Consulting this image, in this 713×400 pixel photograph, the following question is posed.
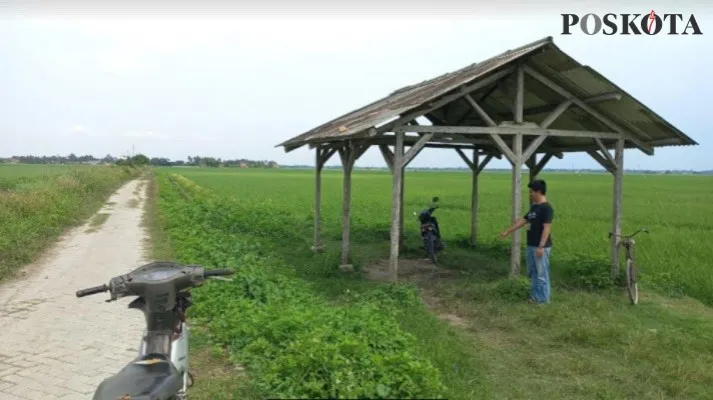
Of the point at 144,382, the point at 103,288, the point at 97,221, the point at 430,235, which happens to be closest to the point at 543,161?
the point at 430,235

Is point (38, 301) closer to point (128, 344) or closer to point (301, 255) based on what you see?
point (128, 344)

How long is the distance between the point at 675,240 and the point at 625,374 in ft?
32.1

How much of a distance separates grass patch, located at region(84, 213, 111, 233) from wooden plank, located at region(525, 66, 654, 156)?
43.3 ft

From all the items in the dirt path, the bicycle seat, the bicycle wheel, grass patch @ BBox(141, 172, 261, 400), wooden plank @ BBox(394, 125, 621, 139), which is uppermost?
wooden plank @ BBox(394, 125, 621, 139)

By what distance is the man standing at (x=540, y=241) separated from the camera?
314 inches

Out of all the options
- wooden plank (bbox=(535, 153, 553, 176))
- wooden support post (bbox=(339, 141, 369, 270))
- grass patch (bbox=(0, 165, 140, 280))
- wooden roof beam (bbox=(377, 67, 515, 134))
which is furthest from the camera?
wooden plank (bbox=(535, 153, 553, 176))

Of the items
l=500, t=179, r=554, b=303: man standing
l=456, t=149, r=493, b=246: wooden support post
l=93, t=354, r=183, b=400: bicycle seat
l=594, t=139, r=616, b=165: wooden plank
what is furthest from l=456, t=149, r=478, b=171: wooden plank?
l=93, t=354, r=183, b=400: bicycle seat

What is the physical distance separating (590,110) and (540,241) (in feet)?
10.6

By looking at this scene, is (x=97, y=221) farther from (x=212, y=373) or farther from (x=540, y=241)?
(x=540, y=241)

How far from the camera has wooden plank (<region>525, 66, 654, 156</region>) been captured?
9338 millimetres

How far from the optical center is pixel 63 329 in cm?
670

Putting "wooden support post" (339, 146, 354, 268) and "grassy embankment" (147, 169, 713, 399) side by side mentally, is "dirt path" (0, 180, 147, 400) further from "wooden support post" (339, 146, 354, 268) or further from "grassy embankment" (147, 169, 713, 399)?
"wooden support post" (339, 146, 354, 268)

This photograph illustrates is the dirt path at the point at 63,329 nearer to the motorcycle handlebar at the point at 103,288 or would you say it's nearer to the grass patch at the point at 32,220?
the grass patch at the point at 32,220

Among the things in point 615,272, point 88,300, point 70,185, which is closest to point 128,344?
point 88,300
